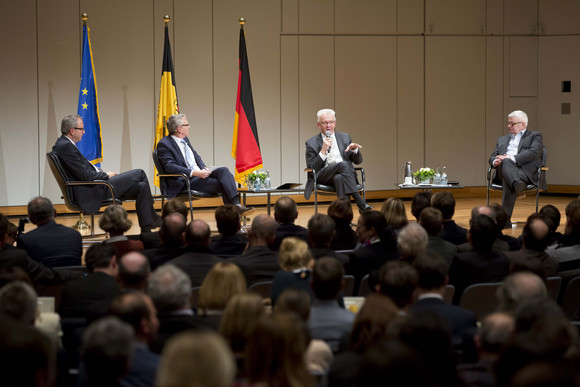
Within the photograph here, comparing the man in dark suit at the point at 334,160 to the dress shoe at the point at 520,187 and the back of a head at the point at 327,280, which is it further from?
the back of a head at the point at 327,280

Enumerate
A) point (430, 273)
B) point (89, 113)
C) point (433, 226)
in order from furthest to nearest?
point (89, 113) → point (433, 226) → point (430, 273)

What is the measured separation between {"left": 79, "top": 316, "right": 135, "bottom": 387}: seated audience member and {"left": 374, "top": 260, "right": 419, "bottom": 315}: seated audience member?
1.25 metres

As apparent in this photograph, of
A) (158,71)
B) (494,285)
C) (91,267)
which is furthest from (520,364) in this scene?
(158,71)

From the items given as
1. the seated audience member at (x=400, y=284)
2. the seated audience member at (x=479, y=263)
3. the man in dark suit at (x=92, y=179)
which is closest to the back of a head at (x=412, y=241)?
the seated audience member at (x=479, y=263)

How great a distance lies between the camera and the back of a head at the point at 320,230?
4.42 m

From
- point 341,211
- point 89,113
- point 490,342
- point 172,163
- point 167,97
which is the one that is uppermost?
point 167,97

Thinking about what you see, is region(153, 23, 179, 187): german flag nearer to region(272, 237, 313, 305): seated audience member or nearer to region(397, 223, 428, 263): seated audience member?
region(397, 223, 428, 263): seated audience member

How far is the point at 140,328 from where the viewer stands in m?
2.53

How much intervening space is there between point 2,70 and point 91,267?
6.18 meters

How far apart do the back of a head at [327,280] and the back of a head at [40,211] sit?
2.47 m

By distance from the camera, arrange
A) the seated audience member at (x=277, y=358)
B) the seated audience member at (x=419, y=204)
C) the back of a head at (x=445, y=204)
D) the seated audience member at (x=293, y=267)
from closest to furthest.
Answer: the seated audience member at (x=277, y=358) < the seated audience member at (x=293, y=267) < the back of a head at (x=445, y=204) < the seated audience member at (x=419, y=204)

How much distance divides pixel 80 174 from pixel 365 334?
184 inches

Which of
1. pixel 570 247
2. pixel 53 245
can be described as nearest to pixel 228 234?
pixel 53 245

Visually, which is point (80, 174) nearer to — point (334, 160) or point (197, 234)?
point (334, 160)
